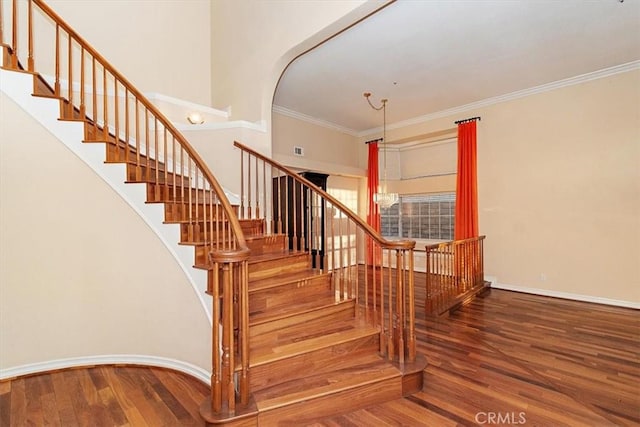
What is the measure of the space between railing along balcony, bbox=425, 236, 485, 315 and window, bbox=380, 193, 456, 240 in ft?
4.81

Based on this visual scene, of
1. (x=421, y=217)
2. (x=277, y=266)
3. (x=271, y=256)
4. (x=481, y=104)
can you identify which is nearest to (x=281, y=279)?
(x=277, y=266)

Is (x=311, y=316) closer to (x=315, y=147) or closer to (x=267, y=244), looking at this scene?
(x=267, y=244)

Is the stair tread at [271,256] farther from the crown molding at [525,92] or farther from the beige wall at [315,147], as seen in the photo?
the crown molding at [525,92]

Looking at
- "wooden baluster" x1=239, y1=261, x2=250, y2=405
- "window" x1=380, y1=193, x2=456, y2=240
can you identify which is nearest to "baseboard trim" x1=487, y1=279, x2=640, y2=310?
"window" x1=380, y1=193, x2=456, y2=240

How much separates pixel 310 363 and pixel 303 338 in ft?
0.77

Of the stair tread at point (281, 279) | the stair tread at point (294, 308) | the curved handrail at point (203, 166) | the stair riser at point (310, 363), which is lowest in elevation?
the stair riser at point (310, 363)

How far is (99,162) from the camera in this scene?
289cm

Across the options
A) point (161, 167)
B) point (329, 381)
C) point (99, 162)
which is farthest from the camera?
point (161, 167)

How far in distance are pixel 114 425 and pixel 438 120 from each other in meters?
6.93

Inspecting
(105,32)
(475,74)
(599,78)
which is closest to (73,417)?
(105,32)

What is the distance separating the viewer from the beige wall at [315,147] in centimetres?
624

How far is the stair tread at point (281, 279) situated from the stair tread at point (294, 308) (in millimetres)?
203

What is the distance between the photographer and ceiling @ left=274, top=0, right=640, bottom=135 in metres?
3.38

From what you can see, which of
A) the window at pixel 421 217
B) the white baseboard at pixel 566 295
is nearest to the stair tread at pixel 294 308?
the white baseboard at pixel 566 295
